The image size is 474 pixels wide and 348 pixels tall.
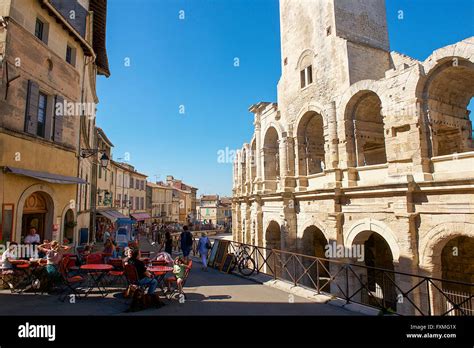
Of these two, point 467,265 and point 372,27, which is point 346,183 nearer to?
point 467,265

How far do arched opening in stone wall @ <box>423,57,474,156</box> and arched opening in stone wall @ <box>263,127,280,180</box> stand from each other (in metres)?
8.94

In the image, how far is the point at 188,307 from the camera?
630cm

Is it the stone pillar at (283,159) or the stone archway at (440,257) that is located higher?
the stone pillar at (283,159)

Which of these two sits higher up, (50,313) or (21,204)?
(21,204)

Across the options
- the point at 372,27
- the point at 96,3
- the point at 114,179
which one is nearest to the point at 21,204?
the point at 96,3

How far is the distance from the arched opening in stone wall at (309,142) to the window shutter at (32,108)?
11602mm

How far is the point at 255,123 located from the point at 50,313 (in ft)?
53.6

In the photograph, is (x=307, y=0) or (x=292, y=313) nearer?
(x=292, y=313)

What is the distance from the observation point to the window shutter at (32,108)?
9242 mm

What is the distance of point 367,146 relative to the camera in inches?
625

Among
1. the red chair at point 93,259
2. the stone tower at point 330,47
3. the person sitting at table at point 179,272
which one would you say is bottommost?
the person sitting at table at point 179,272

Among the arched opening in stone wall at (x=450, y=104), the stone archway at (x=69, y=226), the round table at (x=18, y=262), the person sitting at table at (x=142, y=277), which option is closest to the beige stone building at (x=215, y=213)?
the stone archway at (x=69, y=226)

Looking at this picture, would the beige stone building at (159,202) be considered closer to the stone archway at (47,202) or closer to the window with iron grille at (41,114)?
the stone archway at (47,202)
